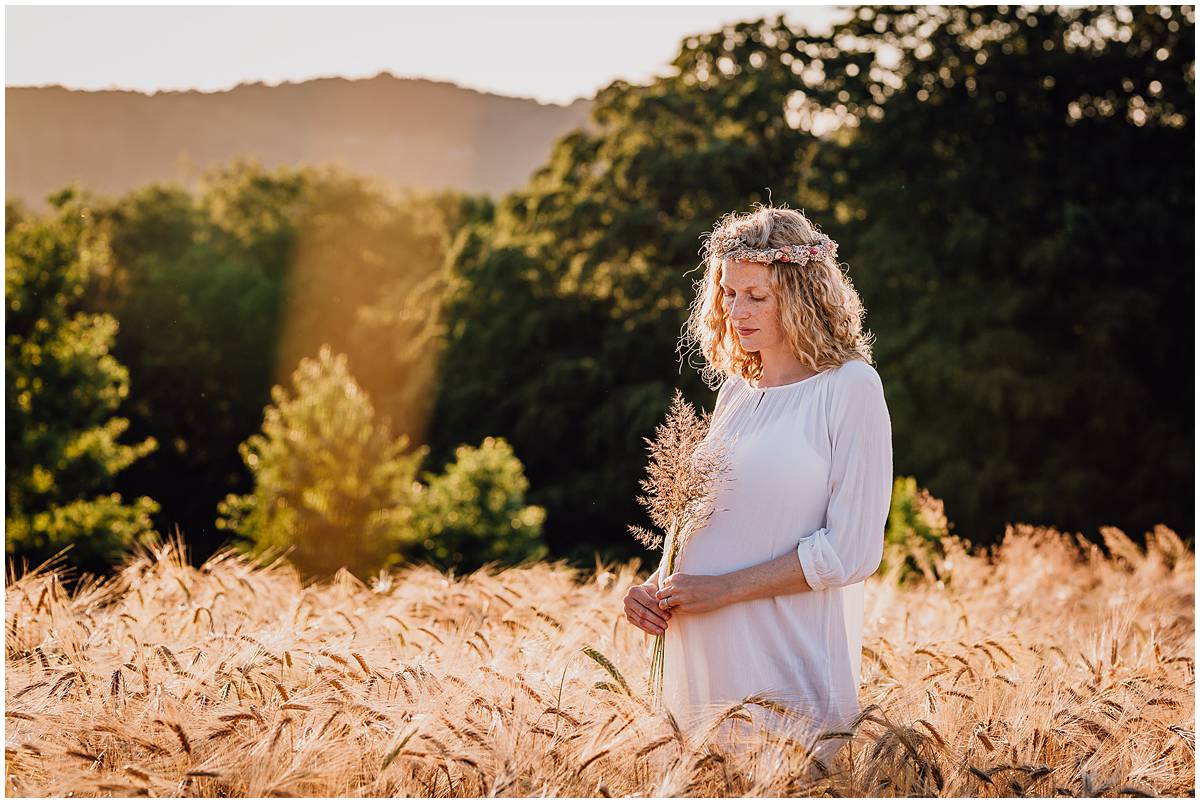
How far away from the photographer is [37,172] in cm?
2762

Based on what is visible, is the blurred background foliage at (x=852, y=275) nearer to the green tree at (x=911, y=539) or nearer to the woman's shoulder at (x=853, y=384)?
the green tree at (x=911, y=539)

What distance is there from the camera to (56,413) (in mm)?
16734

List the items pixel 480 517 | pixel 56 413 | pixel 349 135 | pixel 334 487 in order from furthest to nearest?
pixel 349 135
pixel 56 413
pixel 334 487
pixel 480 517

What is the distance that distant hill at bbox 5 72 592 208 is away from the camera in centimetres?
3216

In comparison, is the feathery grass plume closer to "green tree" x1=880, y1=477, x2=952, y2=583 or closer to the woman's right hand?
the woman's right hand

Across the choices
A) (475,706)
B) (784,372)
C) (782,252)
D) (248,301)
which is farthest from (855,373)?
(248,301)

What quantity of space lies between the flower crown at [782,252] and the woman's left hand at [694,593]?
861 mm

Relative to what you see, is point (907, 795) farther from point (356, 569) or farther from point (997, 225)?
point (997, 225)

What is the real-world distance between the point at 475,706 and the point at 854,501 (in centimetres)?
116

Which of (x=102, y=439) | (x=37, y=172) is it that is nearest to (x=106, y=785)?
(x=102, y=439)

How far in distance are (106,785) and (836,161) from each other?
60.6ft

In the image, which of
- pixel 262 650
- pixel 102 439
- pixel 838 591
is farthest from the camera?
pixel 102 439

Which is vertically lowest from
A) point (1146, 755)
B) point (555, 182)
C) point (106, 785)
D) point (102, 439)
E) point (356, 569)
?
point (356, 569)

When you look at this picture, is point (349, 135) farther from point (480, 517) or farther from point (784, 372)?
point (784, 372)
